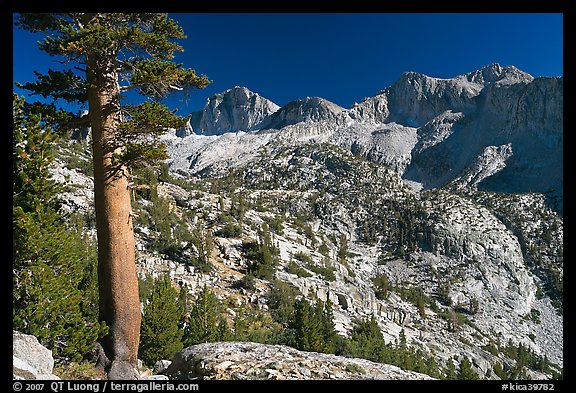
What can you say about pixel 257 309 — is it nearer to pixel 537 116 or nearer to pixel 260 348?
pixel 260 348

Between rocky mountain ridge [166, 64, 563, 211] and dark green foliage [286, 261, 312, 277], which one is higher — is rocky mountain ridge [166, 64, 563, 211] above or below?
above

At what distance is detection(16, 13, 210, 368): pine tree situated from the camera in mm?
6566

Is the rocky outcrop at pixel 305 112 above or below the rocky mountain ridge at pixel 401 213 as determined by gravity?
above

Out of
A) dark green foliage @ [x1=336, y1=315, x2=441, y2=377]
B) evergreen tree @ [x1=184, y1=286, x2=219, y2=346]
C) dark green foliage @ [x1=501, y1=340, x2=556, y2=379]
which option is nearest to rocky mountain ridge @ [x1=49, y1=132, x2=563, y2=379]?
dark green foliage @ [x1=501, y1=340, x2=556, y2=379]

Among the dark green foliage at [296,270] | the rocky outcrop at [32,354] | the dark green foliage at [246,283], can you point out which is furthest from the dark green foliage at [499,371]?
the rocky outcrop at [32,354]

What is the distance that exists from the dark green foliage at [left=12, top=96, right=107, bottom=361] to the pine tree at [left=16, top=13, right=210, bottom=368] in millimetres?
467

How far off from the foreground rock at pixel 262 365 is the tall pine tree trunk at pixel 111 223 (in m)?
1.20

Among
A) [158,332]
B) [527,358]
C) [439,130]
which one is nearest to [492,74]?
[439,130]

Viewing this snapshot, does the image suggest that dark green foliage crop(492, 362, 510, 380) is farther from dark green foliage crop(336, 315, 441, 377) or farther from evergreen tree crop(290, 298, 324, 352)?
evergreen tree crop(290, 298, 324, 352)

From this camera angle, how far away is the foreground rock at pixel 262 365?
600 centimetres

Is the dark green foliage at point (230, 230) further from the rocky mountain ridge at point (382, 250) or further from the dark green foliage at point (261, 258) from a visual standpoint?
the dark green foliage at point (261, 258)

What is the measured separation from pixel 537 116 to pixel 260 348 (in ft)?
451

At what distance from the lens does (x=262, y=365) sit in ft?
20.5

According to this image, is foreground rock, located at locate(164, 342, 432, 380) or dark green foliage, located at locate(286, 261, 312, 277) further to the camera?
dark green foliage, located at locate(286, 261, 312, 277)
